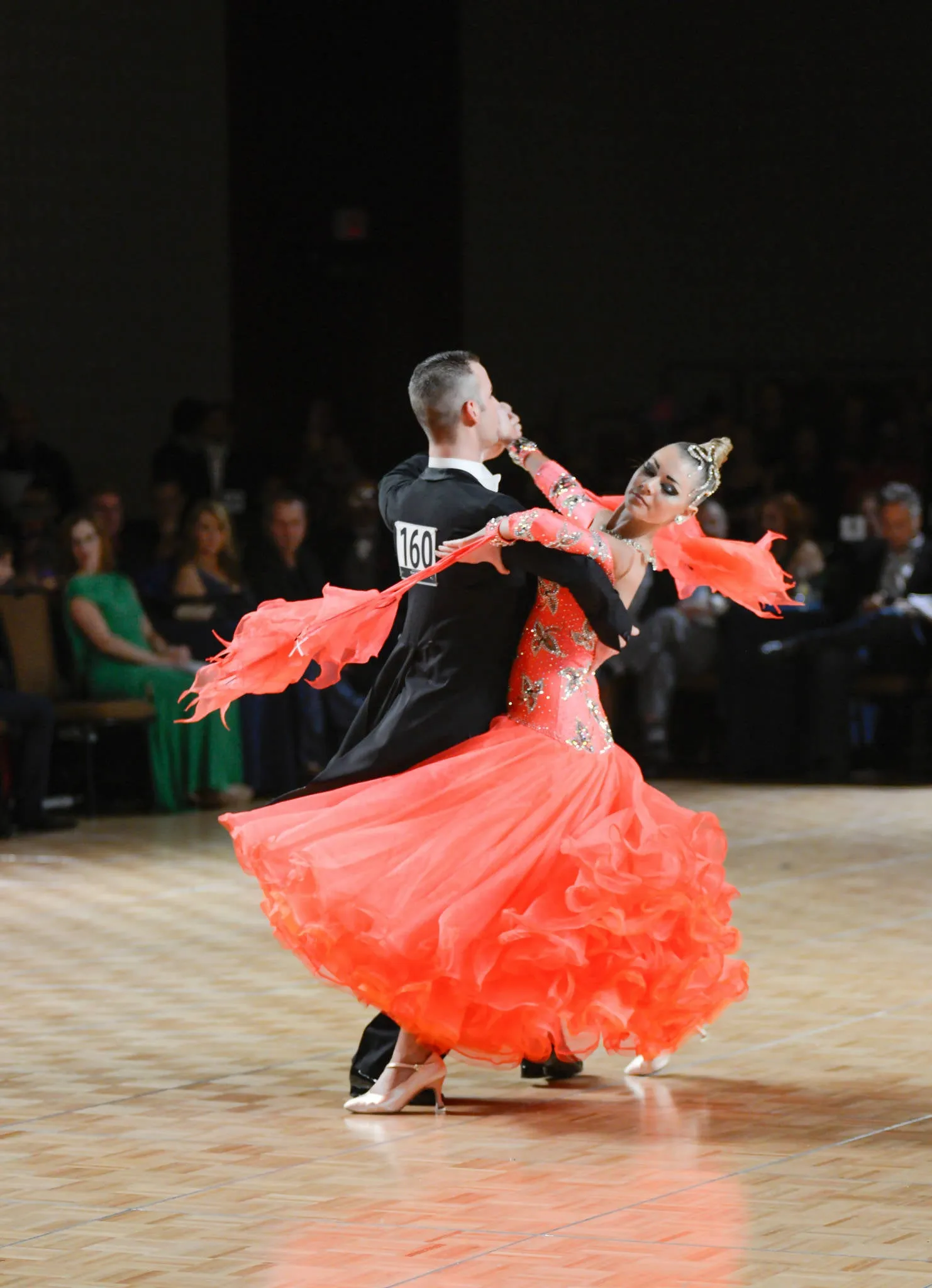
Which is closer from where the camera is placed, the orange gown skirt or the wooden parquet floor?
the wooden parquet floor

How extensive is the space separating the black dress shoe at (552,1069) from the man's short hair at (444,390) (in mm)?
1214

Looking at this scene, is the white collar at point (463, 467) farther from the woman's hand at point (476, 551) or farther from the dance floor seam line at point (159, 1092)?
the dance floor seam line at point (159, 1092)

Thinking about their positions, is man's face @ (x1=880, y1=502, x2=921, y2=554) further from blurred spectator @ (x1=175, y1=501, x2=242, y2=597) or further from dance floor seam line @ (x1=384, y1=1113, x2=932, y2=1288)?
dance floor seam line @ (x1=384, y1=1113, x2=932, y2=1288)

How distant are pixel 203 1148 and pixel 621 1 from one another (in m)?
10.5

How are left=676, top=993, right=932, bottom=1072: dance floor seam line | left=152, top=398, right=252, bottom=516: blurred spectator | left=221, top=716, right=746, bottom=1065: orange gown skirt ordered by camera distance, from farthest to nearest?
left=152, top=398, right=252, bottom=516: blurred spectator → left=676, top=993, right=932, bottom=1072: dance floor seam line → left=221, top=716, right=746, bottom=1065: orange gown skirt

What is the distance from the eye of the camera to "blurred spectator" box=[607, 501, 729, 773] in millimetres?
9625

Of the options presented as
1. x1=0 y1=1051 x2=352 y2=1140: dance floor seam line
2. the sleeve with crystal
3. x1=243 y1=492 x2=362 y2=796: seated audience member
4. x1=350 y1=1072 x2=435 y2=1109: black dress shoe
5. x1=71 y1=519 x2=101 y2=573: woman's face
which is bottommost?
x1=0 y1=1051 x2=352 y2=1140: dance floor seam line

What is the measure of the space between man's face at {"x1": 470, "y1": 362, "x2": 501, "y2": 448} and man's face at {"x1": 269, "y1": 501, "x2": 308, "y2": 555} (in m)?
5.29

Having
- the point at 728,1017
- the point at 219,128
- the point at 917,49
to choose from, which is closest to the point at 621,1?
the point at 917,49

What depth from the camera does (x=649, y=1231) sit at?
2.94 m

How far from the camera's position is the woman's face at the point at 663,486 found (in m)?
3.78

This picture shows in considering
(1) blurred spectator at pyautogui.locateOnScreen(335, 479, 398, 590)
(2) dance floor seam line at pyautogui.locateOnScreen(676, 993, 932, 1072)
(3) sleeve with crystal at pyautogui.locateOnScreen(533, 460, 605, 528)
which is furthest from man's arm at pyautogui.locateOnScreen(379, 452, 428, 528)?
(1) blurred spectator at pyautogui.locateOnScreen(335, 479, 398, 590)

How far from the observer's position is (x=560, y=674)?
377 cm

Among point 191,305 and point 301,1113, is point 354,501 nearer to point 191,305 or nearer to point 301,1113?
point 191,305
